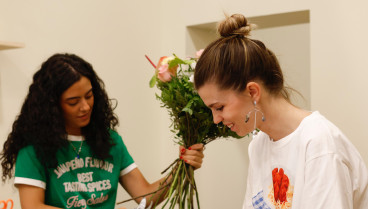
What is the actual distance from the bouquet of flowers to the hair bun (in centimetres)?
28

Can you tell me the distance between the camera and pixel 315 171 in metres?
1.07

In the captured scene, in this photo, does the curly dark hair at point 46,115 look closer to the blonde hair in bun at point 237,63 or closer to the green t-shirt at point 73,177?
the green t-shirt at point 73,177

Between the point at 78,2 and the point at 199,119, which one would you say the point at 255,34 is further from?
the point at 199,119

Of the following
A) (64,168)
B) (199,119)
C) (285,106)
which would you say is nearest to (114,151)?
(64,168)

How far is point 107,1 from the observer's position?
2816 mm

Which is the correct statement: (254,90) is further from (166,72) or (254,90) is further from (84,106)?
(84,106)

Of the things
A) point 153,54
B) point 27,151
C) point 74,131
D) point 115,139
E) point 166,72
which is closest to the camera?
point 166,72

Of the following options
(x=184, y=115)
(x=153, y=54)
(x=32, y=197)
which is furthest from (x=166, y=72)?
(x=153, y=54)

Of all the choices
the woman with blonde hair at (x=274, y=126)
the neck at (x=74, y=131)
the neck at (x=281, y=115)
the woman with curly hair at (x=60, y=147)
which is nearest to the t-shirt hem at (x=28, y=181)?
the woman with curly hair at (x=60, y=147)

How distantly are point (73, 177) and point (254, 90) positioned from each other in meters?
0.91

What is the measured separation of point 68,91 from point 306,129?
974 mm

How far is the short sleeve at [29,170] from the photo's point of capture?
1688 mm

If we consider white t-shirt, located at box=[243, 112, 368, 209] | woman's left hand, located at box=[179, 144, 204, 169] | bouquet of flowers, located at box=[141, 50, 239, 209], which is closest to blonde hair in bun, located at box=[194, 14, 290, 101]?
white t-shirt, located at box=[243, 112, 368, 209]

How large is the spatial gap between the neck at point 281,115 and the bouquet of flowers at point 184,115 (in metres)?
0.35
